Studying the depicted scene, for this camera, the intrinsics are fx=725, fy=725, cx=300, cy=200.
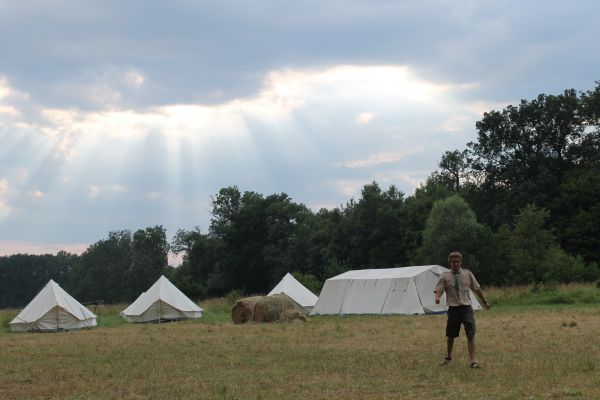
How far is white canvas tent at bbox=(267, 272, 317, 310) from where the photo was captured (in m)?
35.2

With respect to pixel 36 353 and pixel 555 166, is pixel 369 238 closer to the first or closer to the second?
pixel 555 166

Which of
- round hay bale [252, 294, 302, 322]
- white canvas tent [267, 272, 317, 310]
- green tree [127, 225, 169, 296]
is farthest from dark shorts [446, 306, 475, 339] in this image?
green tree [127, 225, 169, 296]

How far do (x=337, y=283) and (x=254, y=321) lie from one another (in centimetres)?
726

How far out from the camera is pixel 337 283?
33.0 metres

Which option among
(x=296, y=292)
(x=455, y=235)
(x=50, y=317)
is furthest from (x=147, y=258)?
(x=50, y=317)

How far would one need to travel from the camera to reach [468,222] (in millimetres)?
51750

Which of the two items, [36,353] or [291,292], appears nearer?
[36,353]

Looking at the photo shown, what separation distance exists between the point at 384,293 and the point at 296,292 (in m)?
6.55

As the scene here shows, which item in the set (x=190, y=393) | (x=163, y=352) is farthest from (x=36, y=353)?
(x=190, y=393)

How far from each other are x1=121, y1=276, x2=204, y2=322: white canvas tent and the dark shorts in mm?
22542

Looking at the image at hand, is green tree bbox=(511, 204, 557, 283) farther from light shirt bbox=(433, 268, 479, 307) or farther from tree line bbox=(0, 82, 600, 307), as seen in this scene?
light shirt bbox=(433, 268, 479, 307)

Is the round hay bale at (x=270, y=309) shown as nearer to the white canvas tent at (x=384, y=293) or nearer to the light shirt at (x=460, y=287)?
the white canvas tent at (x=384, y=293)

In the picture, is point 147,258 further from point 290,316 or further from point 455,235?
point 290,316

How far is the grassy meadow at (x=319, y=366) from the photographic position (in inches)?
365
